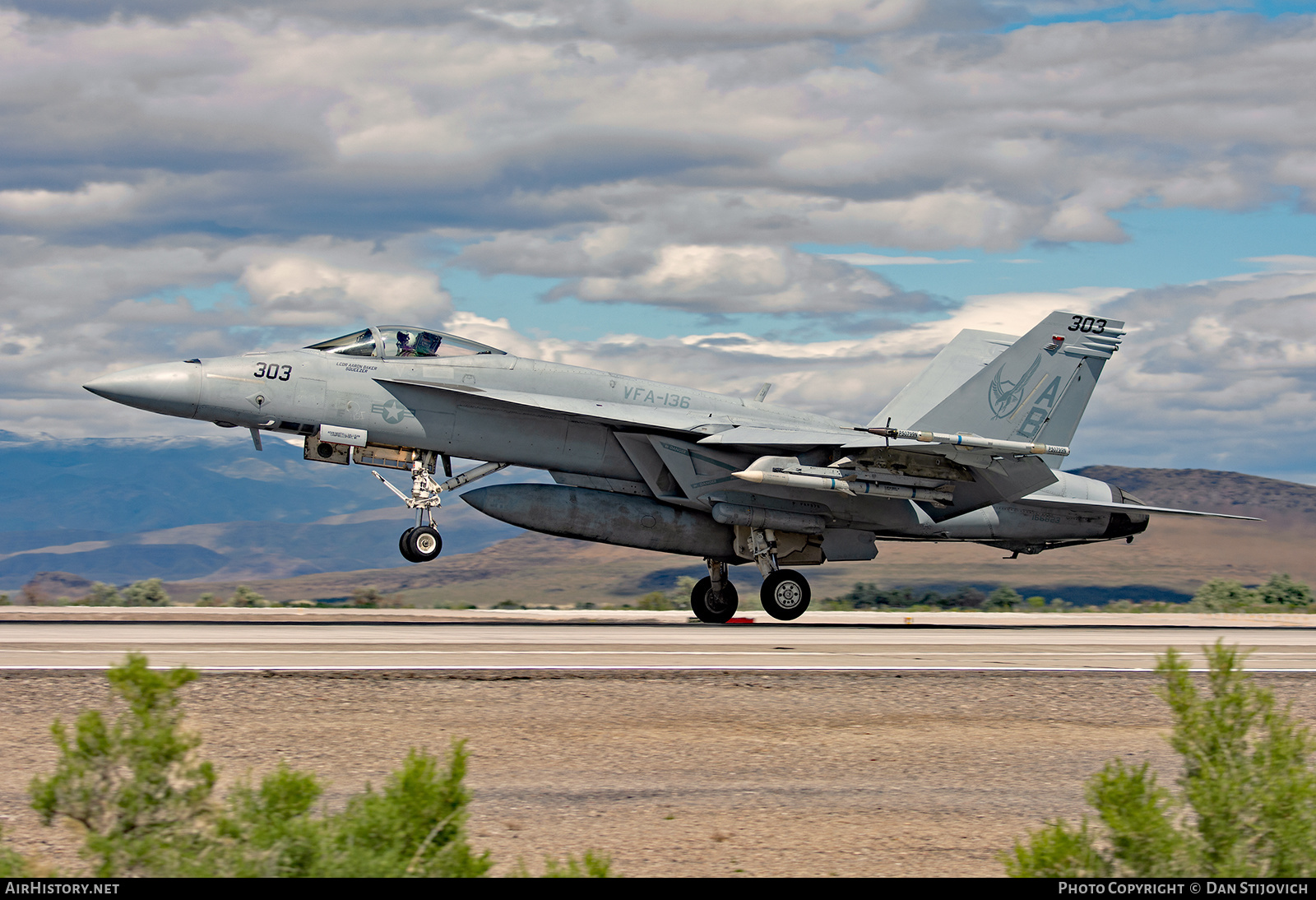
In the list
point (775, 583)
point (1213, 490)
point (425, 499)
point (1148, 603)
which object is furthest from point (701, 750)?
point (1213, 490)

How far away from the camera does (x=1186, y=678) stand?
5.06 meters

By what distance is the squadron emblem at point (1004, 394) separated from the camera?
19.4 m

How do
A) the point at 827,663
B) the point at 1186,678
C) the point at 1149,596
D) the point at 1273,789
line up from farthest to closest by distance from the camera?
the point at 1149,596 → the point at 827,663 → the point at 1186,678 → the point at 1273,789

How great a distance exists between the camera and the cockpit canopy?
1752cm

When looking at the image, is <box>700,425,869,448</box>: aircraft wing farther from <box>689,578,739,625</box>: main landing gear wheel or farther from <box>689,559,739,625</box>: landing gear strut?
<box>689,578,739,625</box>: main landing gear wheel

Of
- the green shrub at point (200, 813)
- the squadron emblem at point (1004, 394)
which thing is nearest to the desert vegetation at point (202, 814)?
the green shrub at point (200, 813)

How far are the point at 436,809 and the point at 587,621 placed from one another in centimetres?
1612

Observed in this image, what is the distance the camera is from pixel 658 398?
764 inches

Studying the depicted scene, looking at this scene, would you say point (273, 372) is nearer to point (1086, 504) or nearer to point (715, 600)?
point (715, 600)

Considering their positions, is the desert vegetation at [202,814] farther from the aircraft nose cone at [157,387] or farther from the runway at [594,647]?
the aircraft nose cone at [157,387]

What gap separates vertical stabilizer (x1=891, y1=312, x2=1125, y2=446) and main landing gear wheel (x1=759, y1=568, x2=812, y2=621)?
348 centimetres
